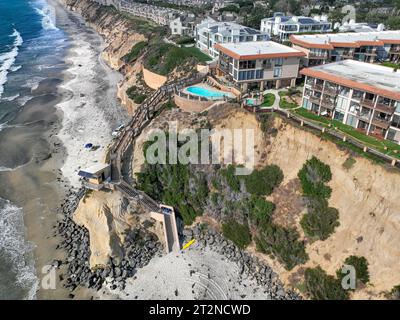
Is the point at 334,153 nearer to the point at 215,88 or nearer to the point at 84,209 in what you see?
the point at 215,88

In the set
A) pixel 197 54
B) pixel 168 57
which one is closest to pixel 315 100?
pixel 197 54

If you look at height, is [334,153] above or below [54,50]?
above

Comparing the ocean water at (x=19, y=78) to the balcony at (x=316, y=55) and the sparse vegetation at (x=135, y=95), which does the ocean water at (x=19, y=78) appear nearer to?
the sparse vegetation at (x=135, y=95)

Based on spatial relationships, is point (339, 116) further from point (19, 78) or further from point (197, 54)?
point (19, 78)

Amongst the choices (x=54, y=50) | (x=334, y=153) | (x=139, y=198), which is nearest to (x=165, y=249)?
(x=139, y=198)

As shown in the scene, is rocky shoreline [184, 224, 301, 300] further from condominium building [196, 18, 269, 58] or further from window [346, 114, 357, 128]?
condominium building [196, 18, 269, 58]

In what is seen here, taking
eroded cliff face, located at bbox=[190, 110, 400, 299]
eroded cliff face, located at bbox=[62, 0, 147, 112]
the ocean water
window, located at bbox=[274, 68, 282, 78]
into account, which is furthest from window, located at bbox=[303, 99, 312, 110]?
the ocean water
